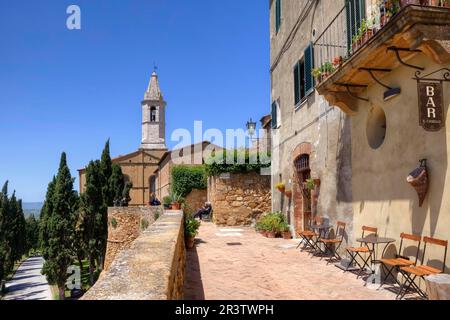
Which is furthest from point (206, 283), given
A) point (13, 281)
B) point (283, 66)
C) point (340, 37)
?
point (13, 281)

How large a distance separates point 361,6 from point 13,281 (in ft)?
132

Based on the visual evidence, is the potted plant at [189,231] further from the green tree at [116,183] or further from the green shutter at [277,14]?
the green tree at [116,183]

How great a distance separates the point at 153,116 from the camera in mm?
54375

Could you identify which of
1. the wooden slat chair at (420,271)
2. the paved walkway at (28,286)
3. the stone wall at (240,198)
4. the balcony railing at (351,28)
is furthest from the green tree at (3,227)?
the wooden slat chair at (420,271)

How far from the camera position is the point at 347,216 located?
778cm

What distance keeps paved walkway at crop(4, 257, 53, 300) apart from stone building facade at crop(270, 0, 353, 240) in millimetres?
22466

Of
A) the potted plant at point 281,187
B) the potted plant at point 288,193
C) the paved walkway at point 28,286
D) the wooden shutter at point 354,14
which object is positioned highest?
the wooden shutter at point 354,14

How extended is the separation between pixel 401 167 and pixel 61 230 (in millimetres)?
25503

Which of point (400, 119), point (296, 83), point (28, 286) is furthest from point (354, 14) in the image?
point (28, 286)

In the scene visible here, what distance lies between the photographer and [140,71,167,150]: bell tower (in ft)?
177

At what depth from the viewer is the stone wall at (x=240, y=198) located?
1634 centimetres

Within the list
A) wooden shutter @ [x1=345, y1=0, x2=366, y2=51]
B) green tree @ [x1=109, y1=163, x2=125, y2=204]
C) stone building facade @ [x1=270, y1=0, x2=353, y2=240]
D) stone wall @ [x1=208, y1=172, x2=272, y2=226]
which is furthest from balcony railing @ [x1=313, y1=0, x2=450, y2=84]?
green tree @ [x1=109, y1=163, x2=125, y2=204]

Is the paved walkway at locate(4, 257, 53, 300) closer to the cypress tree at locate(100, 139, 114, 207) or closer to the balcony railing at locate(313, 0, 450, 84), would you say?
the cypress tree at locate(100, 139, 114, 207)

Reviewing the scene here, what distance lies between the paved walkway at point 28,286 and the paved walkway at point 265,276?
22777 mm
